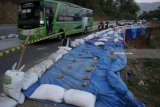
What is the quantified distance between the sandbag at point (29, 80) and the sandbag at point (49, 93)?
31 cm

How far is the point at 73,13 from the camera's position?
24453 mm

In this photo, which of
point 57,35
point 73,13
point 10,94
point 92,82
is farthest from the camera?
point 73,13

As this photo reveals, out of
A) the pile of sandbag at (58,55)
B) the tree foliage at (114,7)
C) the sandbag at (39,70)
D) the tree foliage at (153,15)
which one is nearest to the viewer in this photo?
the sandbag at (39,70)

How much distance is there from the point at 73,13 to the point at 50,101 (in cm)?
1824

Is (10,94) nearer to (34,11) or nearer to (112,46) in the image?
(112,46)

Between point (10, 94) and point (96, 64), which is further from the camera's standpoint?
point (96, 64)

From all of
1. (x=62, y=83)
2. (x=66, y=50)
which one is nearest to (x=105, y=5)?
(x=66, y=50)

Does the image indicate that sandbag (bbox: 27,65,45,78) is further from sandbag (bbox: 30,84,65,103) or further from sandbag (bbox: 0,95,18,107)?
sandbag (bbox: 0,95,18,107)

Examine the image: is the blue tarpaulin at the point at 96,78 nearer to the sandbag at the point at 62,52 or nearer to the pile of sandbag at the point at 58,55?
the pile of sandbag at the point at 58,55

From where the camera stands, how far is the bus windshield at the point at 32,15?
1766 centimetres

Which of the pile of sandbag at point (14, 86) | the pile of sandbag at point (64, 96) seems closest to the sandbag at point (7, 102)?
the pile of sandbag at point (14, 86)

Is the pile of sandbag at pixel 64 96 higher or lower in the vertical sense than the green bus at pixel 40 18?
lower

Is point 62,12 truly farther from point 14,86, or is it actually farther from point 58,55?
point 14,86

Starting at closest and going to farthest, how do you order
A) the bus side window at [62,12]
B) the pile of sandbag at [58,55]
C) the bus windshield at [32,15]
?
the pile of sandbag at [58,55], the bus windshield at [32,15], the bus side window at [62,12]
